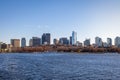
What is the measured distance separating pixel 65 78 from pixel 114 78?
980 cm

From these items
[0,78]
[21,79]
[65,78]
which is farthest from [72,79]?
[0,78]

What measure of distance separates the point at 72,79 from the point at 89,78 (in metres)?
4.22

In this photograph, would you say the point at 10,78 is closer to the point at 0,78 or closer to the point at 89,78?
the point at 0,78

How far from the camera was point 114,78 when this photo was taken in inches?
2365

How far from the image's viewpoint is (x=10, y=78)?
5881 centimetres

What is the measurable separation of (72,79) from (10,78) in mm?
12043

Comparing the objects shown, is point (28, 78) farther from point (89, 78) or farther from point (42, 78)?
point (89, 78)

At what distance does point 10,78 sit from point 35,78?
484 cm

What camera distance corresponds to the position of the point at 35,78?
194 ft

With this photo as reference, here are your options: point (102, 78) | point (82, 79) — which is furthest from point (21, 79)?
point (102, 78)

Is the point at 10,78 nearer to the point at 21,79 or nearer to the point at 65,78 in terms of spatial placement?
the point at 21,79

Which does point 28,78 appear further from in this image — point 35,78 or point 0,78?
point 0,78

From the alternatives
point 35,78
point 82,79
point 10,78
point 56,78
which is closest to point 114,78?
point 82,79

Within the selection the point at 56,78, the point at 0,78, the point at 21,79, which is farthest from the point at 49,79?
the point at 0,78
